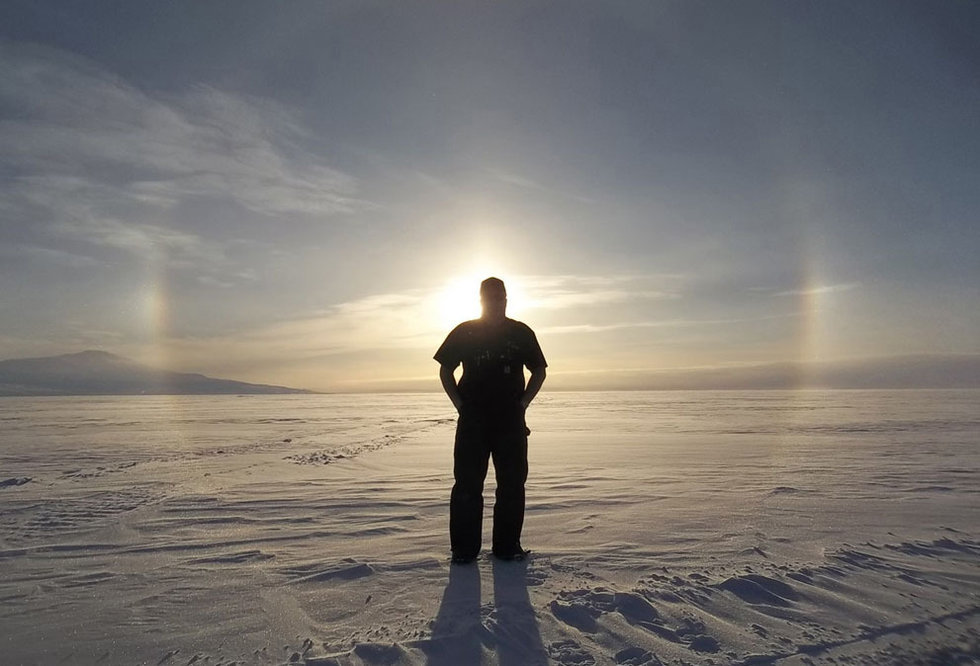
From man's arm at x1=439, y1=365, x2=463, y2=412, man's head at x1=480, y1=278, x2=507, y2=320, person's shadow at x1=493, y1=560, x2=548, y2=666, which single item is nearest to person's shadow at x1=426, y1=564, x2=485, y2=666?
person's shadow at x1=493, y1=560, x2=548, y2=666

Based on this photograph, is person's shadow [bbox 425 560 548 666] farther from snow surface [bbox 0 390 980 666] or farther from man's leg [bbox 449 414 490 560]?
man's leg [bbox 449 414 490 560]

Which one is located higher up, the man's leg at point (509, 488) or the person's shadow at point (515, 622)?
the man's leg at point (509, 488)

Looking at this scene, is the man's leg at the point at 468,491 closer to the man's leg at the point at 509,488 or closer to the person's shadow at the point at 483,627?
the man's leg at the point at 509,488

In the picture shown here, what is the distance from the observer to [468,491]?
402 cm

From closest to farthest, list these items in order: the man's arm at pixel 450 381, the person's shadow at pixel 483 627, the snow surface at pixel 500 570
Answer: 1. the person's shadow at pixel 483 627
2. the snow surface at pixel 500 570
3. the man's arm at pixel 450 381

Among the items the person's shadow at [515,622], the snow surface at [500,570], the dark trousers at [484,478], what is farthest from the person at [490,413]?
the person's shadow at [515,622]

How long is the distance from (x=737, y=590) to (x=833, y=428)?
13.9 meters

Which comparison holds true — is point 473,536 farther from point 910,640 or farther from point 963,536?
point 963,536

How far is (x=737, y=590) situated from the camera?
3270 mm

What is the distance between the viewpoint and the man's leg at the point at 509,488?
13.1 ft

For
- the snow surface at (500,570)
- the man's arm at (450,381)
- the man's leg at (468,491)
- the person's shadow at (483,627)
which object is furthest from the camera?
the man's arm at (450,381)

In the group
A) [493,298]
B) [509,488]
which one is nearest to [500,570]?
[509,488]

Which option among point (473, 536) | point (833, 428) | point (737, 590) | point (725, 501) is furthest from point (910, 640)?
point (833, 428)

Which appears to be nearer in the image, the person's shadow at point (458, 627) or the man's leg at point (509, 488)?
the person's shadow at point (458, 627)
